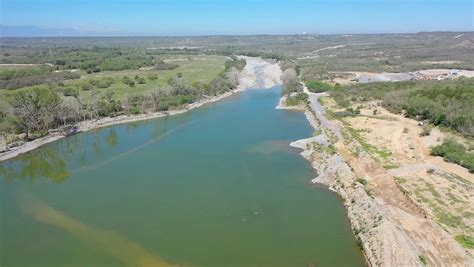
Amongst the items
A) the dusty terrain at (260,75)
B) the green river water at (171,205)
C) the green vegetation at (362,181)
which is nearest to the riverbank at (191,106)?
the dusty terrain at (260,75)

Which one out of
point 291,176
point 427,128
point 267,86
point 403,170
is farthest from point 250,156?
point 267,86

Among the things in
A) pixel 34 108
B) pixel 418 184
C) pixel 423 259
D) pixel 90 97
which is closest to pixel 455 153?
pixel 418 184

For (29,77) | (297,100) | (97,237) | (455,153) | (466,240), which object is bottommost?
(97,237)

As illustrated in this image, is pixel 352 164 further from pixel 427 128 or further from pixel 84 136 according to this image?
pixel 84 136

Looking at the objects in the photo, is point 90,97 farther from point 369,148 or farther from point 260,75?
point 260,75

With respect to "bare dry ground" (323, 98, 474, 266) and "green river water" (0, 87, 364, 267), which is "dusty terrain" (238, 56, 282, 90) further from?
"bare dry ground" (323, 98, 474, 266)

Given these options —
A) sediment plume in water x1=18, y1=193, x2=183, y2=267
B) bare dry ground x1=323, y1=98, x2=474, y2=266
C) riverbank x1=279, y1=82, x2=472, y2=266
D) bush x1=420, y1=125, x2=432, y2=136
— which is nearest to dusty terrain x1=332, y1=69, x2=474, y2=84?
bare dry ground x1=323, y1=98, x2=474, y2=266
